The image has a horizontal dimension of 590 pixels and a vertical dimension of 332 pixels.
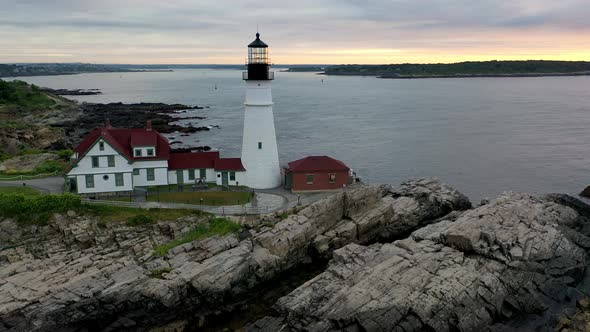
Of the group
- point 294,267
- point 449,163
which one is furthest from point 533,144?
point 294,267

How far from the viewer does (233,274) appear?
2023 centimetres

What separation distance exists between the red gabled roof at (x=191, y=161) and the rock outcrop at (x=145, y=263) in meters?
5.38

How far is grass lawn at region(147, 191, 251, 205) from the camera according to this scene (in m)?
25.2

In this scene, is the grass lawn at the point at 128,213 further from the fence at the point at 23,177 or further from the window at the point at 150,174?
the fence at the point at 23,177

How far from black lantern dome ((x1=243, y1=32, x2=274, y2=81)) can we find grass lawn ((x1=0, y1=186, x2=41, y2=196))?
12.8 metres

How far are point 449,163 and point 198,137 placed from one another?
1188 inches

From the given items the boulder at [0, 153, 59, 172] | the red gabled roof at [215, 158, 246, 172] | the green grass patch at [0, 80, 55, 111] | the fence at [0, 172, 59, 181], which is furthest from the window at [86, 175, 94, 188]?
the green grass patch at [0, 80, 55, 111]

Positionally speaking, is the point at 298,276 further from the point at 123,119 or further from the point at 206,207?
the point at 123,119

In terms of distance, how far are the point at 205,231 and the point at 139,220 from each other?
321 cm

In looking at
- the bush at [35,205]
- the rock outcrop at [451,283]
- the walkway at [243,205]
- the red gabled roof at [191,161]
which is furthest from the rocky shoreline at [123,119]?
the rock outcrop at [451,283]

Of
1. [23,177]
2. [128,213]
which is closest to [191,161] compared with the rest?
[128,213]

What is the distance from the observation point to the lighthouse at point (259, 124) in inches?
1074

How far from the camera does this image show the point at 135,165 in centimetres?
2670

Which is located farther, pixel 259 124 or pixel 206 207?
pixel 259 124
